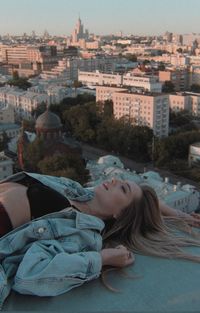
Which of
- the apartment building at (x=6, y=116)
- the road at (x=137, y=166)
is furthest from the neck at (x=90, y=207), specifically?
Answer: the apartment building at (x=6, y=116)

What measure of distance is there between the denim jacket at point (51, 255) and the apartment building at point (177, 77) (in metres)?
21.0

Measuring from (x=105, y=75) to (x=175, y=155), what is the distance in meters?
11.2

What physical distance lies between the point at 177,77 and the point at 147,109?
31.0ft

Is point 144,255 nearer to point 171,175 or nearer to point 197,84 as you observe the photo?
point 171,175

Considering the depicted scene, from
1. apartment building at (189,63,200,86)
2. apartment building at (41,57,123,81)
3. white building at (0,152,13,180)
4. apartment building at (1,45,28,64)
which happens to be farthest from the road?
apartment building at (1,45,28,64)

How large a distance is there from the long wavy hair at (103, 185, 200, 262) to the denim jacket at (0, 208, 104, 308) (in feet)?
0.30

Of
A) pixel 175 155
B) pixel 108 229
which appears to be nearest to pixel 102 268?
pixel 108 229

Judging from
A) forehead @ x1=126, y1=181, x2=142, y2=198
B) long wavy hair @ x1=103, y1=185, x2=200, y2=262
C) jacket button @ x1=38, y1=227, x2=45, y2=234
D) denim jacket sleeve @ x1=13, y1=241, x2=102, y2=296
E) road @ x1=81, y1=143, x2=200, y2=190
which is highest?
forehead @ x1=126, y1=181, x2=142, y2=198

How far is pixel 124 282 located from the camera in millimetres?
894

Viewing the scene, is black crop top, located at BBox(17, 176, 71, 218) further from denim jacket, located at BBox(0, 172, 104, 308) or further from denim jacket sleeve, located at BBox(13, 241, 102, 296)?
denim jacket sleeve, located at BBox(13, 241, 102, 296)

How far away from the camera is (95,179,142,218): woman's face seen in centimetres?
115

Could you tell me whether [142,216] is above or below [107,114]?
above

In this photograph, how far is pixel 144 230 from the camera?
44.6 inches

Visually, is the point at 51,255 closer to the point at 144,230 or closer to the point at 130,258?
the point at 130,258
